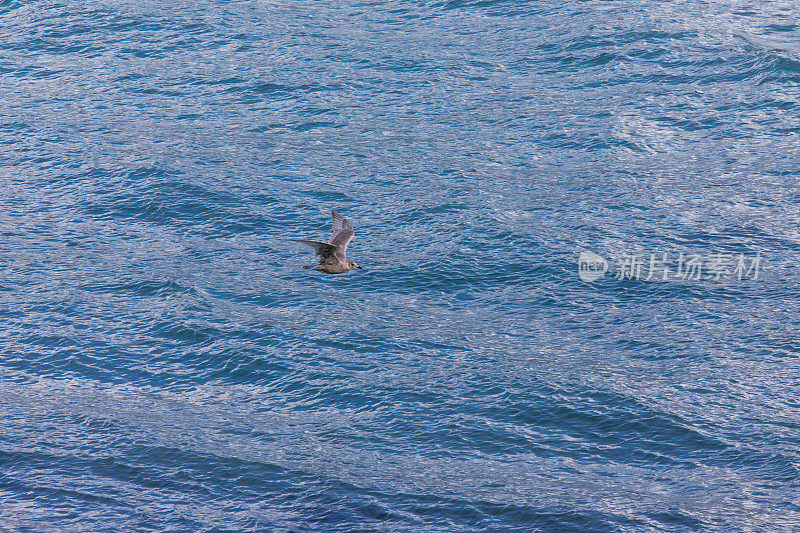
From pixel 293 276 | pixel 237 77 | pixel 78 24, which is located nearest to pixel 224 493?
pixel 293 276

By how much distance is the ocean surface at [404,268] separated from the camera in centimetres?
1616

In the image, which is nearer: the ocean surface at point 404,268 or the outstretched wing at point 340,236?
the ocean surface at point 404,268

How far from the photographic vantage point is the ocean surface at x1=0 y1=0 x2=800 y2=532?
636 inches

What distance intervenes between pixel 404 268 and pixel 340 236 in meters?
3.62

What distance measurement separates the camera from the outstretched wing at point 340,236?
58.8ft

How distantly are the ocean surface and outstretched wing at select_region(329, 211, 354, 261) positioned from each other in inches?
88.5

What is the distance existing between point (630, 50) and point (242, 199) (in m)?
11.7

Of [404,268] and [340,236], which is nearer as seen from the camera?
[340,236]

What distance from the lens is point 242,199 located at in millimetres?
24359

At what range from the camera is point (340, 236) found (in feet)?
60.1

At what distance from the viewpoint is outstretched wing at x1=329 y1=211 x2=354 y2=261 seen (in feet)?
58.8

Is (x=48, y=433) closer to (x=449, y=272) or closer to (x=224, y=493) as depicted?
(x=224, y=493)

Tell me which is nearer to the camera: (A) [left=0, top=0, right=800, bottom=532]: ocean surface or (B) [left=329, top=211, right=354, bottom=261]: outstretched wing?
(A) [left=0, top=0, right=800, bottom=532]: ocean surface

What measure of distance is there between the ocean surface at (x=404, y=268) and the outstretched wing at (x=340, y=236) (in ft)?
7.37
